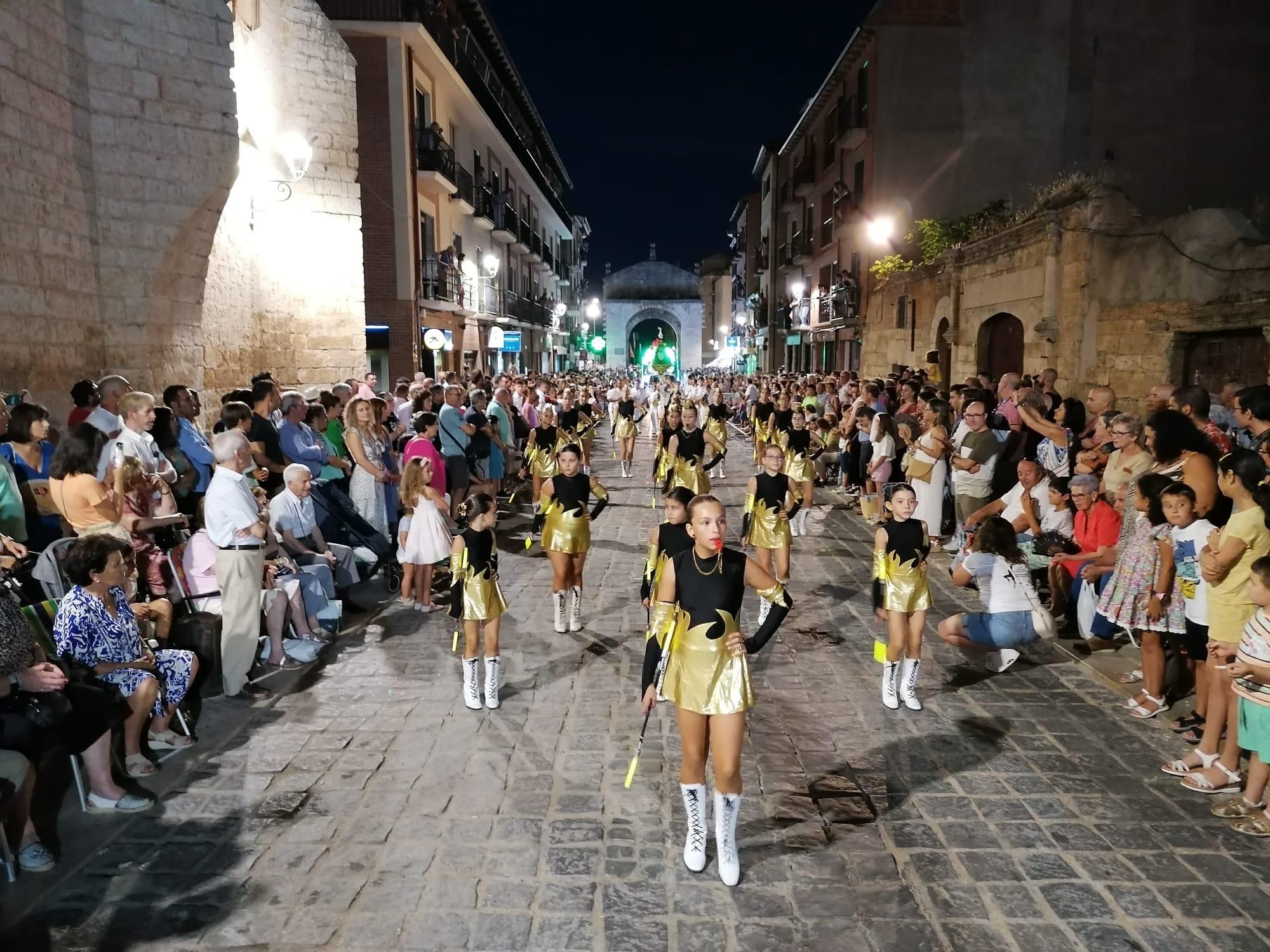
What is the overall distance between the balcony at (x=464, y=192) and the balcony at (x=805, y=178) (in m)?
15.1

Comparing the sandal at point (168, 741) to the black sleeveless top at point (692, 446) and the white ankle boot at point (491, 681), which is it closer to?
the white ankle boot at point (491, 681)

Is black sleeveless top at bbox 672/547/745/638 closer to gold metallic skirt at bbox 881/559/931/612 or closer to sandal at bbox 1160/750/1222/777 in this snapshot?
gold metallic skirt at bbox 881/559/931/612

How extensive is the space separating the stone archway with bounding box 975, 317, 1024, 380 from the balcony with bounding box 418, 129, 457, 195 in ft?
46.0

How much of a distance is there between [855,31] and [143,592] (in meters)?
26.6

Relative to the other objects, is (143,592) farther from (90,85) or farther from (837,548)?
(837,548)

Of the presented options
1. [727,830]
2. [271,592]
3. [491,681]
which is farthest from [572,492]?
[727,830]

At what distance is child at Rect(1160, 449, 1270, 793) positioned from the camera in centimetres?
499

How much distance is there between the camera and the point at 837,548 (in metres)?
11.4

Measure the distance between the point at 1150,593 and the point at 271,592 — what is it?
6.61 m

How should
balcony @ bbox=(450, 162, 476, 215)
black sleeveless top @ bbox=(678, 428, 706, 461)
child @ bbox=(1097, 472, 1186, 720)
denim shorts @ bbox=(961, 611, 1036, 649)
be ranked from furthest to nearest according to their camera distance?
balcony @ bbox=(450, 162, 476, 215), black sleeveless top @ bbox=(678, 428, 706, 461), denim shorts @ bbox=(961, 611, 1036, 649), child @ bbox=(1097, 472, 1186, 720)

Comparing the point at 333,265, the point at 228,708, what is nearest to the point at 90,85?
the point at 333,265

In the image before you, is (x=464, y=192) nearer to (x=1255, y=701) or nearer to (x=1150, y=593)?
(x=1150, y=593)

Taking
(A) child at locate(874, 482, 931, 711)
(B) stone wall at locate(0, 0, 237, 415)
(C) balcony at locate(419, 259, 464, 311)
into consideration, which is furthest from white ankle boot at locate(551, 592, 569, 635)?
(C) balcony at locate(419, 259, 464, 311)

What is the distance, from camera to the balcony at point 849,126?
27.4 m
